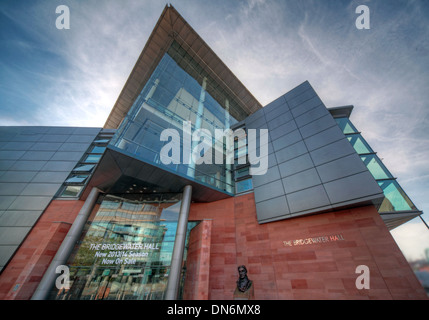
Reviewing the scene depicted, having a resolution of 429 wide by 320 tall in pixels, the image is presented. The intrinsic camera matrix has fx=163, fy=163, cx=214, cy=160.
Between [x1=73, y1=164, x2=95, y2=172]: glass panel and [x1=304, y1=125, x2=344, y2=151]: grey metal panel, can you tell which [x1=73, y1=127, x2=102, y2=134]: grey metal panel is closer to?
[x1=73, y1=164, x2=95, y2=172]: glass panel

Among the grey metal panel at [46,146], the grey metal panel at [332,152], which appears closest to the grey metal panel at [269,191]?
the grey metal panel at [332,152]

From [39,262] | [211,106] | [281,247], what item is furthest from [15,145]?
[281,247]

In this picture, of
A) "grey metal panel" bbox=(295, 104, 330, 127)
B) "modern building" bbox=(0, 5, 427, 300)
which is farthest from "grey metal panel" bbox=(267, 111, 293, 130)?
"grey metal panel" bbox=(295, 104, 330, 127)

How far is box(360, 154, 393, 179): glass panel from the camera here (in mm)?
11366

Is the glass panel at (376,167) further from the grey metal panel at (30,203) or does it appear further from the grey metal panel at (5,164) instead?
the grey metal panel at (5,164)

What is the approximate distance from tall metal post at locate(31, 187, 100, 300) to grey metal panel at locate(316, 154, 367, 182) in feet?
58.2

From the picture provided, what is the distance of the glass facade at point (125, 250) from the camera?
1047 centimetres

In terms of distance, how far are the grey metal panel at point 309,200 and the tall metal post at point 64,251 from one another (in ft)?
50.9

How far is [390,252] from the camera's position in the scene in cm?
798

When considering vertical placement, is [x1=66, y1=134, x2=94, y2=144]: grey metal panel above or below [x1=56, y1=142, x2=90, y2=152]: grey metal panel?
above

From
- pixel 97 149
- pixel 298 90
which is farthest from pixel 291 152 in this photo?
pixel 97 149

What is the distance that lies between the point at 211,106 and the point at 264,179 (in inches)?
500

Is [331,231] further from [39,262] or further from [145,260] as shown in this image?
[39,262]

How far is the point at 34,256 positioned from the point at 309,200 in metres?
19.9
